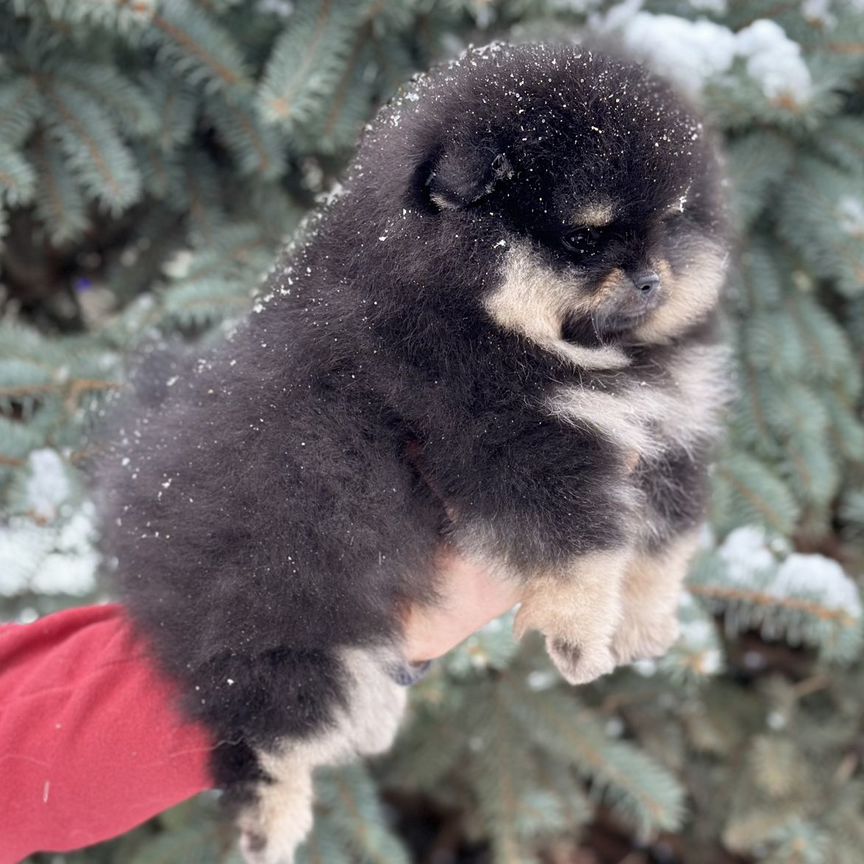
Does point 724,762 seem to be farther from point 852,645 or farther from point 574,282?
point 574,282

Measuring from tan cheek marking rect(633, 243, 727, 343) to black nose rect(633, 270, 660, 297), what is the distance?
2.7 inches

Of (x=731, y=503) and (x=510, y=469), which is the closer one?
(x=510, y=469)

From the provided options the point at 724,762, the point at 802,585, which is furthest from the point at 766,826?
the point at 802,585

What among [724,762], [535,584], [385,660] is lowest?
[724,762]

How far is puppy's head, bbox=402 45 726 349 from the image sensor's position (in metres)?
1.34

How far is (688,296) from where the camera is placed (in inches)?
60.1

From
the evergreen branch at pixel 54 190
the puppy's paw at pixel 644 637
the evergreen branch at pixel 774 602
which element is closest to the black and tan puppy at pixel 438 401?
the puppy's paw at pixel 644 637

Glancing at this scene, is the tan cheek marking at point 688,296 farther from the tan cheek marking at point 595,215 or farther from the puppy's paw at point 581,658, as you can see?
the puppy's paw at point 581,658

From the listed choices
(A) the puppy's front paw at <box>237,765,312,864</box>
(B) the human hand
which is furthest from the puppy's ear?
(A) the puppy's front paw at <box>237,765,312,864</box>

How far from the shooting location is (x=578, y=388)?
144 centimetres

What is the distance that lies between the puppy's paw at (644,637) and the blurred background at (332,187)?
273mm

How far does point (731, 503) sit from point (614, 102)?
1.33 meters

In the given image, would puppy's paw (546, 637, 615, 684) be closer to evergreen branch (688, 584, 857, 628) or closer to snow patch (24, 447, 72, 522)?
evergreen branch (688, 584, 857, 628)

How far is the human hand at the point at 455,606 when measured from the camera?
4.99 ft
